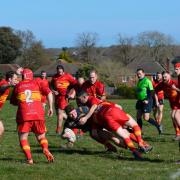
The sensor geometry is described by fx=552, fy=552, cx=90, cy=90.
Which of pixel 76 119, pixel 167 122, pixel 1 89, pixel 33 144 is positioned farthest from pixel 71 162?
pixel 167 122

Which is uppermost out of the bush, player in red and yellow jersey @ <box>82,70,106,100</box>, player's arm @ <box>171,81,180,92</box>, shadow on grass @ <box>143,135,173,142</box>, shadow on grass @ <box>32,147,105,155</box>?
player's arm @ <box>171,81,180,92</box>

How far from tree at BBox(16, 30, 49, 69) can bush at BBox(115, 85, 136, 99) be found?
31.1 metres

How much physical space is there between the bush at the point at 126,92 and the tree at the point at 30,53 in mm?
31072

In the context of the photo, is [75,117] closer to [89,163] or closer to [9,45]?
[89,163]

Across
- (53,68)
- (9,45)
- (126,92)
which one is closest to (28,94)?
(126,92)

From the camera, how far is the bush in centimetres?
6019

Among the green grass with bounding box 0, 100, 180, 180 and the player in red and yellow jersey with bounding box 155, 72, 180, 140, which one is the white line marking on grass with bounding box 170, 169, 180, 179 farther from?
the player in red and yellow jersey with bounding box 155, 72, 180, 140

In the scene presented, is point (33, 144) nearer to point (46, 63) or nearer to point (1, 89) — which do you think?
point (1, 89)

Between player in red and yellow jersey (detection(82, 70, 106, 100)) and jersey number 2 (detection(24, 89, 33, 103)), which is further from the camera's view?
player in red and yellow jersey (detection(82, 70, 106, 100))

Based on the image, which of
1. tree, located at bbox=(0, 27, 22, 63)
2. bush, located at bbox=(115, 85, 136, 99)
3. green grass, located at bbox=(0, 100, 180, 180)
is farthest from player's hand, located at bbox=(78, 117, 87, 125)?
tree, located at bbox=(0, 27, 22, 63)

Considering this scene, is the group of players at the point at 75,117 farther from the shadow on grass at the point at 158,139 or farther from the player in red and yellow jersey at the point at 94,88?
the player in red and yellow jersey at the point at 94,88

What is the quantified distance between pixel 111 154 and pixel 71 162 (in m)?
1.40

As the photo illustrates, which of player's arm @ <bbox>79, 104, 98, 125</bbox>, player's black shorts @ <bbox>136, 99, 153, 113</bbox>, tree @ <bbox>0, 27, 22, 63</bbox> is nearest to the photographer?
player's arm @ <bbox>79, 104, 98, 125</bbox>

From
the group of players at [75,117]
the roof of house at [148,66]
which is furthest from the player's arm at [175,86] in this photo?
the roof of house at [148,66]
